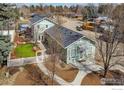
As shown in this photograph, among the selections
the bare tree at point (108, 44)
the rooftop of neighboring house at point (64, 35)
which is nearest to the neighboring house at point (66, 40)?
the rooftop of neighboring house at point (64, 35)

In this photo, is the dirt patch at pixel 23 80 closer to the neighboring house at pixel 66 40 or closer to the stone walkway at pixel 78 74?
the stone walkway at pixel 78 74

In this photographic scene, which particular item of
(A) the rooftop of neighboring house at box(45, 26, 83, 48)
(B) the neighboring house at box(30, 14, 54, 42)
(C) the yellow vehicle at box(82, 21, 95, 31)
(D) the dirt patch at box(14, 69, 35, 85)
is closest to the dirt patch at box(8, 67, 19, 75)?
(D) the dirt patch at box(14, 69, 35, 85)

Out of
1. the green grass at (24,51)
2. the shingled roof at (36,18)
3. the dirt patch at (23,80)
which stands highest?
the shingled roof at (36,18)

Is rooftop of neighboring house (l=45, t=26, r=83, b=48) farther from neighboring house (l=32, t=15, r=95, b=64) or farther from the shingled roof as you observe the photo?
the shingled roof

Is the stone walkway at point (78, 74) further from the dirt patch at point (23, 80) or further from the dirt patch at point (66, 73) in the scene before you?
the dirt patch at point (23, 80)

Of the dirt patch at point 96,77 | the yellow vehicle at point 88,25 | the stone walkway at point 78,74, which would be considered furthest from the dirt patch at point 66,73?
the yellow vehicle at point 88,25

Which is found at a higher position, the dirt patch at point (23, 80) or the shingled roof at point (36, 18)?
the shingled roof at point (36, 18)
